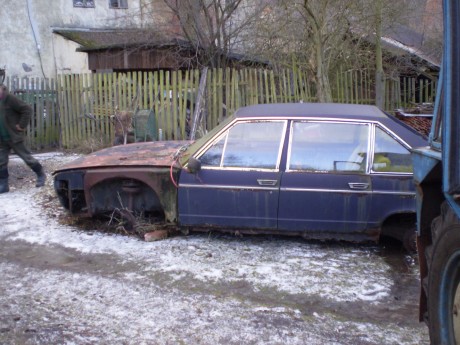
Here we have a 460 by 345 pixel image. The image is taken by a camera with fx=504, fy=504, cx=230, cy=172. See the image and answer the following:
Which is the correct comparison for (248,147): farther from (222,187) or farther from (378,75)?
(378,75)

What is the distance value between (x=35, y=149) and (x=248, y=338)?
10.3m

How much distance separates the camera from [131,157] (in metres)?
6.07

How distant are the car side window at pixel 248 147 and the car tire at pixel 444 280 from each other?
278cm

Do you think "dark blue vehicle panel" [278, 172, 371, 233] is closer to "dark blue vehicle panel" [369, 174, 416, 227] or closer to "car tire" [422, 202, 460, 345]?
"dark blue vehicle panel" [369, 174, 416, 227]

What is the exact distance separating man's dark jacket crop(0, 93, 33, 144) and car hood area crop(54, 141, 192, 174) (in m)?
2.24

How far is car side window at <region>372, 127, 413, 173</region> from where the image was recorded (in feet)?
17.3

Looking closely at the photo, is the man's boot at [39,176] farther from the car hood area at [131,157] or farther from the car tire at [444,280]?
the car tire at [444,280]

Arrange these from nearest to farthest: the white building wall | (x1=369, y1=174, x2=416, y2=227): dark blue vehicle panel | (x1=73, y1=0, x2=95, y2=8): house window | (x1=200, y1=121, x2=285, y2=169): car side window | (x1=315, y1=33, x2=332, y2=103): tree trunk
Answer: (x1=369, y1=174, x2=416, y2=227): dark blue vehicle panel
(x1=200, y1=121, x2=285, y2=169): car side window
(x1=315, y1=33, x2=332, y2=103): tree trunk
the white building wall
(x1=73, y1=0, x2=95, y2=8): house window

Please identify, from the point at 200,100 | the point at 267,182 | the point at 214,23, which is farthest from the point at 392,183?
the point at 214,23

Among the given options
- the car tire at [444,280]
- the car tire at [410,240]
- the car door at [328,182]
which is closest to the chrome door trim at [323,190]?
the car door at [328,182]

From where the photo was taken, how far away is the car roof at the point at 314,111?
5.55m

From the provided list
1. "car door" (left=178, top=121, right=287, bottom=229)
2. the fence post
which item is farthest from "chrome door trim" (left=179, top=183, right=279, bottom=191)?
the fence post

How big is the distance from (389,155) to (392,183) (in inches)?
12.4

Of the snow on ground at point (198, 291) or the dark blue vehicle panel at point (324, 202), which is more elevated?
the dark blue vehicle panel at point (324, 202)
